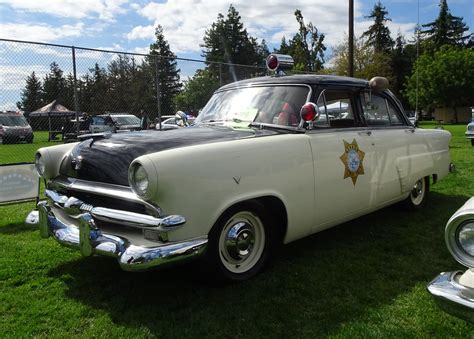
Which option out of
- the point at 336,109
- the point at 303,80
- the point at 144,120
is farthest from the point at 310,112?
the point at 144,120

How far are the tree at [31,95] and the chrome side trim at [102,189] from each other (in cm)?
441

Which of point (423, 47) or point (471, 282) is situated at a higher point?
point (423, 47)

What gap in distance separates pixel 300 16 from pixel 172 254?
47789 mm

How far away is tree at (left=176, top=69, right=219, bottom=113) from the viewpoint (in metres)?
10.5

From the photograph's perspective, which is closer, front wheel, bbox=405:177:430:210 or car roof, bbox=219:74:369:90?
car roof, bbox=219:74:369:90

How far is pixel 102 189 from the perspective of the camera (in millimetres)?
3020

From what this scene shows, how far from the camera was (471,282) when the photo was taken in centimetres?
186

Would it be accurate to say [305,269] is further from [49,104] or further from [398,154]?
[49,104]

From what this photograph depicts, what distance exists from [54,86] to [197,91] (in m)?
4.43

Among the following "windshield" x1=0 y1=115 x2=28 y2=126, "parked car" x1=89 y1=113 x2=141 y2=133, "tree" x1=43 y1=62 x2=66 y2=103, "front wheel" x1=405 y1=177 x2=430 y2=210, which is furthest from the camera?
"parked car" x1=89 y1=113 x2=141 y2=133

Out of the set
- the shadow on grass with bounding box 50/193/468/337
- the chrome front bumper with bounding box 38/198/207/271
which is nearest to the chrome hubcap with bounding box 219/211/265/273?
the shadow on grass with bounding box 50/193/468/337

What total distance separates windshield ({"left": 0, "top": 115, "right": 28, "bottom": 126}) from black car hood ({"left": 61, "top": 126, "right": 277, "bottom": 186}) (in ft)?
19.6

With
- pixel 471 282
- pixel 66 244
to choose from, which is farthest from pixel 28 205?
pixel 471 282

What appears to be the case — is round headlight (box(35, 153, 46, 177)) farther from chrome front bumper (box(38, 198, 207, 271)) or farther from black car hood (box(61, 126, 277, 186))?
chrome front bumper (box(38, 198, 207, 271))
